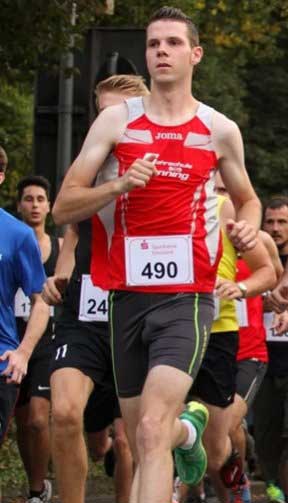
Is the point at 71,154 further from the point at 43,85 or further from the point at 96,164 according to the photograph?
the point at 96,164

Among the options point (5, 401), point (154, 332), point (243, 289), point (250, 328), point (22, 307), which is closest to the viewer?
point (154, 332)

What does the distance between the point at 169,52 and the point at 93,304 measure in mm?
1820

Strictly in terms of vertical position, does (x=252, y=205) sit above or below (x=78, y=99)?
below

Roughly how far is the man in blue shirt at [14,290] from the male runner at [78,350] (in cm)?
12

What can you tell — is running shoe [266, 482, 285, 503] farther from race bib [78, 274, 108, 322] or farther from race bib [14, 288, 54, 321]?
race bib [78, 274, 108, 322]

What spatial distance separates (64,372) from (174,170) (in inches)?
63.2

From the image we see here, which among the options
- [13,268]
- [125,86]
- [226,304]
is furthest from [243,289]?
[226,304]

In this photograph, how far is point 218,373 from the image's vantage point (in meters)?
10.3

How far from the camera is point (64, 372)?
9344 mm

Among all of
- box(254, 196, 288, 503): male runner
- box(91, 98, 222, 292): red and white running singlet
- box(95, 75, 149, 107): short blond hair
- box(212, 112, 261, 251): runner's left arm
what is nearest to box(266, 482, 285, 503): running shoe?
box(254, 196, 288, 503): male runner

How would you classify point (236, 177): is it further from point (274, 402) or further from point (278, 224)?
point (274, 402)

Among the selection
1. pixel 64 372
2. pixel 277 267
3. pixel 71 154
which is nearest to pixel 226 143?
pixel 64 372

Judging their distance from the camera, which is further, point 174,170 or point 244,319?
point 244,319

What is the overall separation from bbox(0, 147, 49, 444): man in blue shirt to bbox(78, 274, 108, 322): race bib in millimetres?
247
